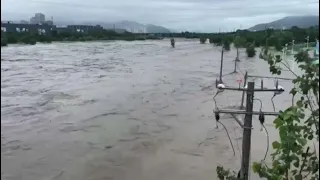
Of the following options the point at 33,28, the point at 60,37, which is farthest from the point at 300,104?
the point at 60,37

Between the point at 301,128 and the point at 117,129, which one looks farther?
the point at 117,129

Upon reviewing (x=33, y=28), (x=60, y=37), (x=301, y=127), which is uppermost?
(x=33, y=28)

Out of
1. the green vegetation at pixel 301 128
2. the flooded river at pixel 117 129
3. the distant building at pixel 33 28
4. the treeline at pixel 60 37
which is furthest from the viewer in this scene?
the distant building at pixel 33 28

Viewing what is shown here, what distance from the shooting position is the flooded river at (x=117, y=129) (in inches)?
275

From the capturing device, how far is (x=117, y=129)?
9328 millimetres

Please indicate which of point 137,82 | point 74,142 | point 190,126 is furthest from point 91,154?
point 137,82

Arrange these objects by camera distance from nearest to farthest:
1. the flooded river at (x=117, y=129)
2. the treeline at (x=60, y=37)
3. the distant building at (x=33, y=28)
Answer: the flooded river at (x=117, y=129), the treeline at (x=60, y=37), the distant building at (x=33, y=28)

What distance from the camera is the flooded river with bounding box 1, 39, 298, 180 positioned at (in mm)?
6977

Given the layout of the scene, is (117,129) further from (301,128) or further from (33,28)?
(33,28)

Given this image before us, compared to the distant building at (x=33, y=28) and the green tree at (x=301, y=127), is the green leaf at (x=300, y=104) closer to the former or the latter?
the green tree at (x=301, y=127)

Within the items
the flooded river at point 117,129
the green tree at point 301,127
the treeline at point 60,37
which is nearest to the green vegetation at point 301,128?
the green tree at point 301,127

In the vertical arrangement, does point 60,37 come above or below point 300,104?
below

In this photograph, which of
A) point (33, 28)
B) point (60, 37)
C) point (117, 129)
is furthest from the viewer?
point (60, 37)

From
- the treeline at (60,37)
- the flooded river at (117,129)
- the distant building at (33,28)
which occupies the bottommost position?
the flooded river at (117,129)
